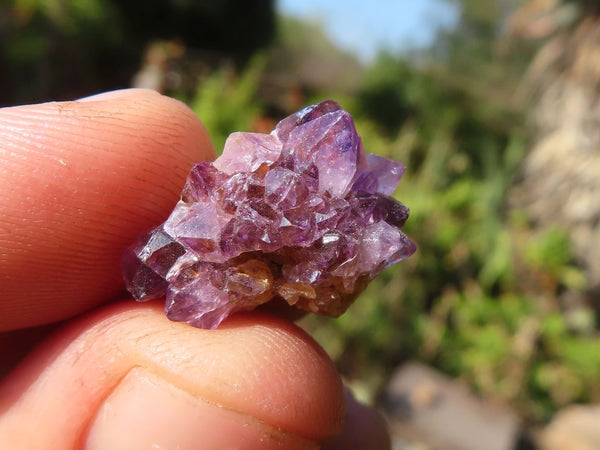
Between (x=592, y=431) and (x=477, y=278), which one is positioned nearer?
(x=592, y=431)

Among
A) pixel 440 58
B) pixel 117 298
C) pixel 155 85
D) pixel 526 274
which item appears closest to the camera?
pixel 117 298

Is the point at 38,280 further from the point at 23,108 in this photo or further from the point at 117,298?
the point at 23,108

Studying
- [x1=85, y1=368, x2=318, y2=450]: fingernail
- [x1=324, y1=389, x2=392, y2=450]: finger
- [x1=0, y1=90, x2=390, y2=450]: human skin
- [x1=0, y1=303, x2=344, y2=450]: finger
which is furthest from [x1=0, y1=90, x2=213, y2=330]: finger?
[x1=324, y1=389, x2=392, y2=450]: finger

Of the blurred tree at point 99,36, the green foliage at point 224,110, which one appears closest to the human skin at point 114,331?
the green foliage at point 224,110

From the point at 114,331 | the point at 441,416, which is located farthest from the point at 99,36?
the point at 114,331

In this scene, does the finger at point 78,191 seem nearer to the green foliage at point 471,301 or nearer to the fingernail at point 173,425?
the fingernail at point 173,425

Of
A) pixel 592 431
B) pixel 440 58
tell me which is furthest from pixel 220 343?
pixel 440 58

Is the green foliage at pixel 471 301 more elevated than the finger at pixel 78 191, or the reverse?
the finger at pixel 78 191

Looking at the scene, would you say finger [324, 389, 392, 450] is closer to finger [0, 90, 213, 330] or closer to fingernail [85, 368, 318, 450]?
fingernail [85, 368, 318, 450]
